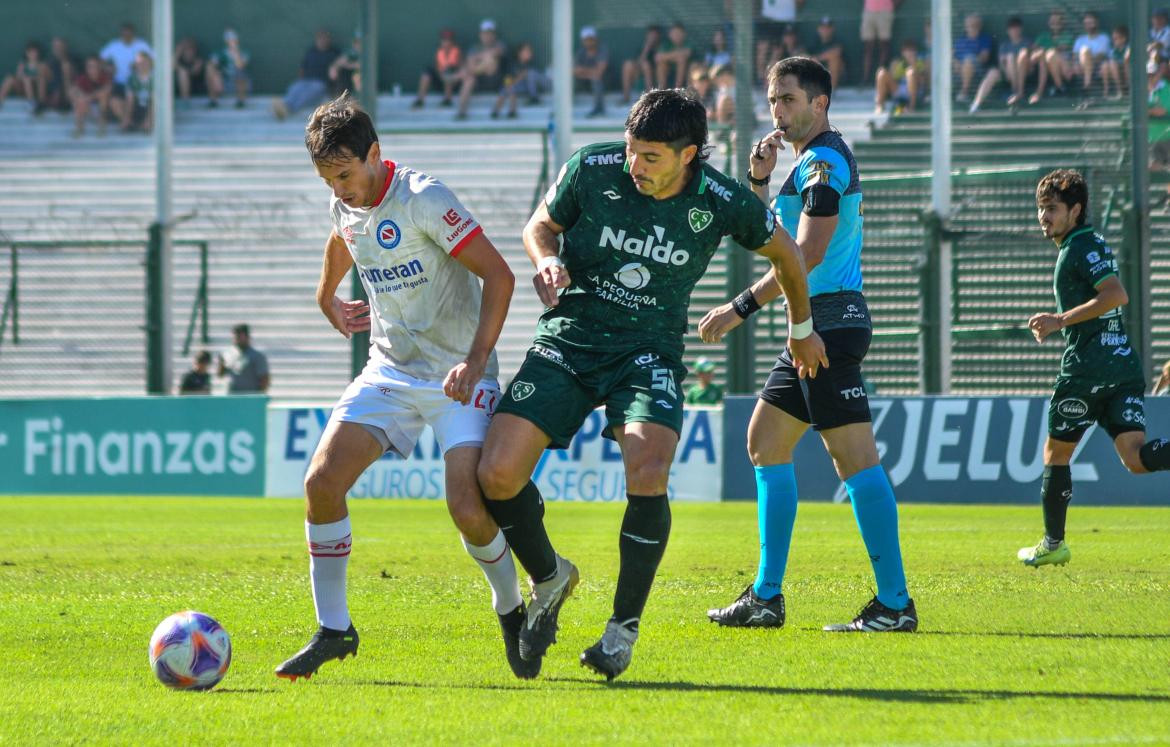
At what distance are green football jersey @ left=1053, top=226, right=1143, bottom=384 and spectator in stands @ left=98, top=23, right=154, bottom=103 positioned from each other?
19.7 metres

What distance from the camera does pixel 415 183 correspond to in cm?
616

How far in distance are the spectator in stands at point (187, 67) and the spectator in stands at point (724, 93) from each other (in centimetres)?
1170

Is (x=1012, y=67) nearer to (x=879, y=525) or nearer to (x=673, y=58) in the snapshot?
(x=673, y=58)

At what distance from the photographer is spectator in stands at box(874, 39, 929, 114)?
19109 mm

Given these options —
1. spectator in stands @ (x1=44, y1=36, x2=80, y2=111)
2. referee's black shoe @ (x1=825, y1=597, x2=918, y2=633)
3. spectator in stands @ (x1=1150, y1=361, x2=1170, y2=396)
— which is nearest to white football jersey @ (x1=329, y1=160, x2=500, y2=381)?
referee's black shoe @ (x1=825, y1=597, x2=918, y2=633)

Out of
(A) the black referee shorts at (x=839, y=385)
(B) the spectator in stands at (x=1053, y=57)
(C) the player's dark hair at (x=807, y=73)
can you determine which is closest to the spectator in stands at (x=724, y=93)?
(B) the spectator in stands at (x=1053, y=57)

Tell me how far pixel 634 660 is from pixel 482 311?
4.57ft

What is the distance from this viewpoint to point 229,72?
2756 cm

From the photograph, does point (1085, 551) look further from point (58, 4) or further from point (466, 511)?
point (58, 4)

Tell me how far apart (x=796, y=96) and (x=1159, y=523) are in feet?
25.0

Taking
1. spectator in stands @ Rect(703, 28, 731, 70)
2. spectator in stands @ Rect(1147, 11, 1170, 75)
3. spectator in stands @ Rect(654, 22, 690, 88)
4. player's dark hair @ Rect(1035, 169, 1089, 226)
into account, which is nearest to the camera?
player's dark hair @ Rect(1035, 169, 1089, 226)

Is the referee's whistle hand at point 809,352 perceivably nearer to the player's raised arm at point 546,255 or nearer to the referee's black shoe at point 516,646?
the player's raised arm at point 546,255

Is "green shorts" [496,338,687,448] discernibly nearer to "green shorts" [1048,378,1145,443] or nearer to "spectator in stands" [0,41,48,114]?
"green shorts" [1048,378,1145,443]

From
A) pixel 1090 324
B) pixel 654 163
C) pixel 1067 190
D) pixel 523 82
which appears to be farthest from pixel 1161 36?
pixel 654 163
